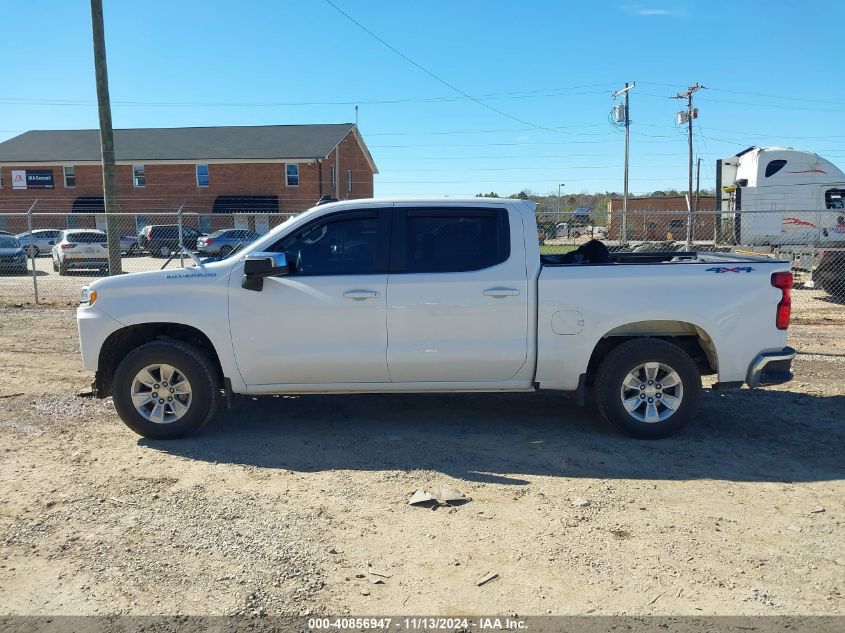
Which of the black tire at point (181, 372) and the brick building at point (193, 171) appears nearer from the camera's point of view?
the black tire at point (181, 372)

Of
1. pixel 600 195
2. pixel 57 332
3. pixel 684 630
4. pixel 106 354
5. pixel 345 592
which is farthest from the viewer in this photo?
pixel 600 195

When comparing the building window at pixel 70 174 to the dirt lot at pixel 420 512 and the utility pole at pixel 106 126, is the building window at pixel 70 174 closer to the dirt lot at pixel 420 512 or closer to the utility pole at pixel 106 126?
the utility pole at pixel 106 126

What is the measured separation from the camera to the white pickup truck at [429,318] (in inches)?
219

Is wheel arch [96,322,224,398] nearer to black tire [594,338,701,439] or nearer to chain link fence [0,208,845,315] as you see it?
black tire [594,338,701,439]

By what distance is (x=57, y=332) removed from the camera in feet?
36.6

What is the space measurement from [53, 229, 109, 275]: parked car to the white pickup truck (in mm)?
16531

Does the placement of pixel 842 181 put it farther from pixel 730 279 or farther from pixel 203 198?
pixel 203 198

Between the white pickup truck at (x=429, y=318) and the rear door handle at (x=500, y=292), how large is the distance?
0.5 inches

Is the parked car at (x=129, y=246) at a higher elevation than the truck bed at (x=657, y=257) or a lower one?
higher

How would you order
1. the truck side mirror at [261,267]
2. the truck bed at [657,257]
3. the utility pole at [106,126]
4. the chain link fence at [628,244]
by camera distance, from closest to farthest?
the truck side mirror at [261,267] → the truck bed at [657,257] → the utility pole at [106,126] → the chain link fence at [628,244]

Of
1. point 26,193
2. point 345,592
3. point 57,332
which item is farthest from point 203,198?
point 345,592

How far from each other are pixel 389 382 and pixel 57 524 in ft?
8.45

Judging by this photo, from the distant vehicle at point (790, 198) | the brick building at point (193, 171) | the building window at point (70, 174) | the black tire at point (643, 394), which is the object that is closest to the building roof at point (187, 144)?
the brick building at point (193, 171)

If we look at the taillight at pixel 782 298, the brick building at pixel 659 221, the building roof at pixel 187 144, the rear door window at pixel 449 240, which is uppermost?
the building roof at pixel 187 144
